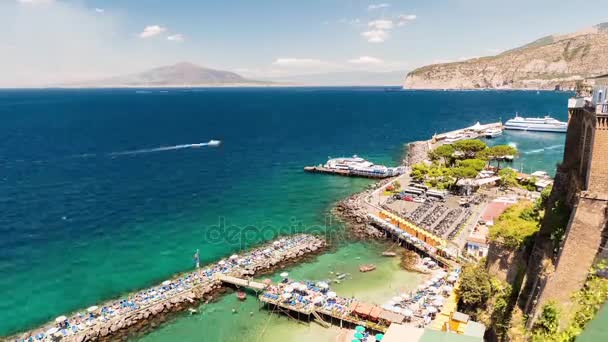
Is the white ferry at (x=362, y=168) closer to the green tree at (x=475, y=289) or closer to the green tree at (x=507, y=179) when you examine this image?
the green tree at (x=507, y=179)

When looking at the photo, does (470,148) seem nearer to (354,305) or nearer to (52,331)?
(354,305)

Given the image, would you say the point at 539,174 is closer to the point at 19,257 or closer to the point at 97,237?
the point at 97,237

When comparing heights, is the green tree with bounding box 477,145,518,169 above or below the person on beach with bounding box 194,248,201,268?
above

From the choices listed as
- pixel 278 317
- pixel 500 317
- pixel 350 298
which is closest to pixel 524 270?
pixel 500 317

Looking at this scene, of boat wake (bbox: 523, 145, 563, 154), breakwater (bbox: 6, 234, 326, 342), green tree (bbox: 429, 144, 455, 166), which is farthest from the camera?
boat wake (bbox: 523, 145, 563, 154)

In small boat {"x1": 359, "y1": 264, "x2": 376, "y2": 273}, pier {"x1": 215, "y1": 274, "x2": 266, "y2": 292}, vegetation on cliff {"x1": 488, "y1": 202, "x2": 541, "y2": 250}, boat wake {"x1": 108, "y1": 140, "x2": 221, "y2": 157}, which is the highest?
vegetation on cliff {"x1": 488, "y1": 202, "x2": 541, "y2": 250}

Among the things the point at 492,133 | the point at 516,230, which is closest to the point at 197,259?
the point at 516,230

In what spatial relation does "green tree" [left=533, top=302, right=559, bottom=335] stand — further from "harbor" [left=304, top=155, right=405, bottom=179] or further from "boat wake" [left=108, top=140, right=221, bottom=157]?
"boat wake" [left=108, top=140, right=221, bottom=157]


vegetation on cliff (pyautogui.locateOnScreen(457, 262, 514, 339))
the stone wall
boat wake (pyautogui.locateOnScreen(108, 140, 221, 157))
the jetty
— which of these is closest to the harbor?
boat wake (pyautogui.locateOnScreen(108, 140, 221, 157))
